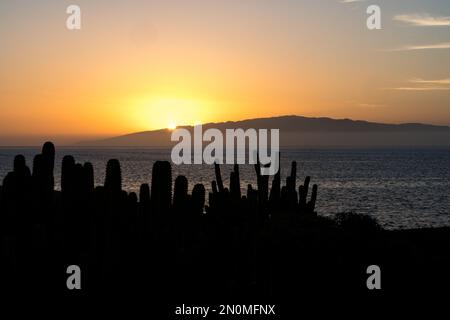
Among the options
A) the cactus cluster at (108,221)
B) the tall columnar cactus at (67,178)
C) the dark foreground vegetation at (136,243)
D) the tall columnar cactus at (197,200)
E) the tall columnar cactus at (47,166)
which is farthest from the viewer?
the tall columnar cactus at (197,200)

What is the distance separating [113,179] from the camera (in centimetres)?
1296

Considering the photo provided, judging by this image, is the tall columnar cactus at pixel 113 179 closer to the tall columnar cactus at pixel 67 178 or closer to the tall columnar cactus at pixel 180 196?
the tall columnar cactus at pixel 67 178

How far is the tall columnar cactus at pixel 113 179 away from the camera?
41.9ft

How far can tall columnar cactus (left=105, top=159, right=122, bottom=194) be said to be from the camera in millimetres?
12773

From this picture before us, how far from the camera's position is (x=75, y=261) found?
12945 mm

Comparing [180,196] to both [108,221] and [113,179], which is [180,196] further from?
[108,221]

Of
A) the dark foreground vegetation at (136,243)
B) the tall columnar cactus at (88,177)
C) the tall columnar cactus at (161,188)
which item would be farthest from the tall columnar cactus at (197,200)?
the tall columnar cactus at (88,177)

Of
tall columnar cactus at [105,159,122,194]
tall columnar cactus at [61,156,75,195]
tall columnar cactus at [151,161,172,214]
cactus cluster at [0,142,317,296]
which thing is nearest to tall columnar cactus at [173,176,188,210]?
cactus cluster at [0,142,317,296]

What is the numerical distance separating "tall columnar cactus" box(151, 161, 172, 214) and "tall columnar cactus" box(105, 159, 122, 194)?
0.80 m

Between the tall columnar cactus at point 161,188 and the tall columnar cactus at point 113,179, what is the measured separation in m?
0.80

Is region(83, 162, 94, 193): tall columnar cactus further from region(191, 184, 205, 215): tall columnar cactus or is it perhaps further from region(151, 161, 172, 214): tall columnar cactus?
region(191, 184, 205, 215): tall columnar cactus
